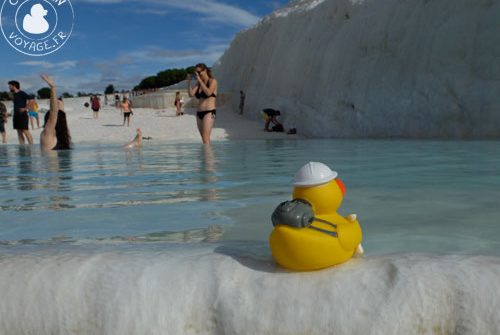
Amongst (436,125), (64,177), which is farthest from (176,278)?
(436,125)

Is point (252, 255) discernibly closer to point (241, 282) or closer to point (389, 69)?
point (241, 282)

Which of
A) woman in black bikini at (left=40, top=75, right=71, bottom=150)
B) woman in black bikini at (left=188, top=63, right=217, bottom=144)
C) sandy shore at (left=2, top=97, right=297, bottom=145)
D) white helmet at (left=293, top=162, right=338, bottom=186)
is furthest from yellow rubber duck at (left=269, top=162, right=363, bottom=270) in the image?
sandy shore at (left=2, top=97, right=297, bottom=145)

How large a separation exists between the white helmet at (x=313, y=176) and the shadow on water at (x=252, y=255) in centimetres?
28

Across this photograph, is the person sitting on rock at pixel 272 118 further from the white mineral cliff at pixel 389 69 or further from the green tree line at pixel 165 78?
the green tree line at pixel 165 78

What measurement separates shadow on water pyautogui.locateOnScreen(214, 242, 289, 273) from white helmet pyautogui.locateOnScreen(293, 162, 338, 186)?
0.28m

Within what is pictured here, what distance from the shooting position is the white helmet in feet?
5.39

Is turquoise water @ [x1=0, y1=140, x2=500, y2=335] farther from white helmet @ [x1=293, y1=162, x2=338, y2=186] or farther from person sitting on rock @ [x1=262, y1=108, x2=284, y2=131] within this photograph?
person sitting on rock @ [x1=262, y1=108, x2=284, y2=131]

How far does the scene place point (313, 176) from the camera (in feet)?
5.43

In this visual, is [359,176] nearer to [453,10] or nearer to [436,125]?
[436,125]

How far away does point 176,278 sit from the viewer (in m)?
1.60

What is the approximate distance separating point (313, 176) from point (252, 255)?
0.36 metres

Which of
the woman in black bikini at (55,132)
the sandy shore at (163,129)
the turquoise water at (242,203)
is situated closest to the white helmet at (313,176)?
the turquoise water at (242,203)

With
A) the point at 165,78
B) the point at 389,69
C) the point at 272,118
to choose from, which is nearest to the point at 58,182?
the point at 389,69

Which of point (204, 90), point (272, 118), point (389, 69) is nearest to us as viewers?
point (204, 90)
